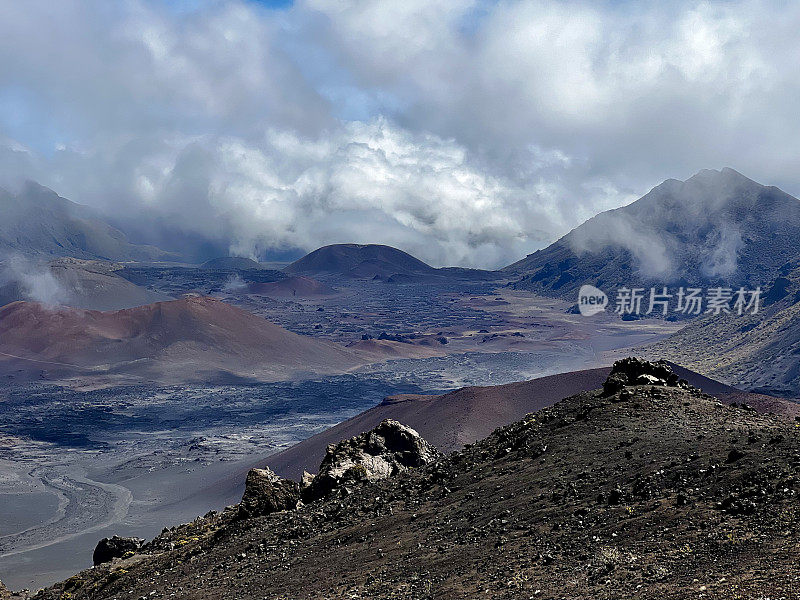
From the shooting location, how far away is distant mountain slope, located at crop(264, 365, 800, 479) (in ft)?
194

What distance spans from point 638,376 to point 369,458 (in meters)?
7.32

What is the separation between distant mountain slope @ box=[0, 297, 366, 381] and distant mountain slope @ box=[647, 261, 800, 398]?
61.5m

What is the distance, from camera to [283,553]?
15742mm

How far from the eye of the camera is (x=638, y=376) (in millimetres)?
18953

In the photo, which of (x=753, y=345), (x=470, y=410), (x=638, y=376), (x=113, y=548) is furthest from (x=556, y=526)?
(x=753, y=345)

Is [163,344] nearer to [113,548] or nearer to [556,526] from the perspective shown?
[113,548]

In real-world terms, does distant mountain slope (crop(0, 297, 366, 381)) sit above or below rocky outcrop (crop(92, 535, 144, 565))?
above

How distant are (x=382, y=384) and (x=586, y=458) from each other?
116 meters

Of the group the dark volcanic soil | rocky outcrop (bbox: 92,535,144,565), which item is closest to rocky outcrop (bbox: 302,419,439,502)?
the dark volcanic soil

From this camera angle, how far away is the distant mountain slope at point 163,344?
14012 centimetres

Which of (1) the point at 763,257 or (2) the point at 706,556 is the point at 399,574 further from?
(1) the point at 763,257

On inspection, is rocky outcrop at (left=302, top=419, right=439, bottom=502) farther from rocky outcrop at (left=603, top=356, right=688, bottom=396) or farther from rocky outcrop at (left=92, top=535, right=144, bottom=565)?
rocky outcrop at (left=92, top=535, right=144, bottom=565)

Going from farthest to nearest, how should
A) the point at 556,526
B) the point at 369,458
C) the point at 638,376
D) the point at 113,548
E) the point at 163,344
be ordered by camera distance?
the point at 163,344
the point at 113,548
the point at 369,458
the point at 638,376
the point at 556,526

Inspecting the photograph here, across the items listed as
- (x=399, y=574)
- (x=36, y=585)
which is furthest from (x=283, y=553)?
(x=36, y=585)
